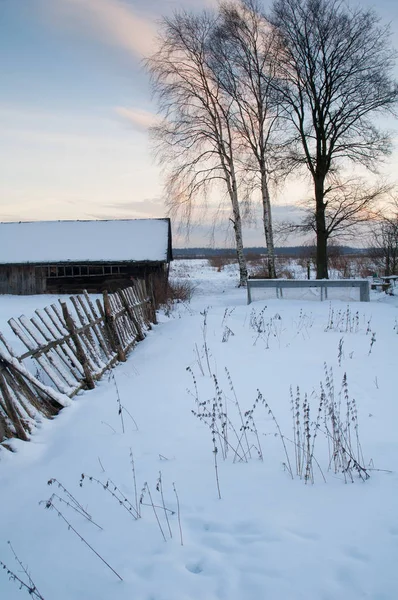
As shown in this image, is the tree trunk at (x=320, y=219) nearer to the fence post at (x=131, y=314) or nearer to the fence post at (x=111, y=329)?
the fence post at (x=131, y=314)

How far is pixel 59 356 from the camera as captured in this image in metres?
5.34

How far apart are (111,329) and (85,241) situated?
1531 centimetres

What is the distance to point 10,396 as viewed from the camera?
153 inches

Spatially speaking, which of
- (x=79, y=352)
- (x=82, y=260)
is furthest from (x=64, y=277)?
(x=79, y=352)

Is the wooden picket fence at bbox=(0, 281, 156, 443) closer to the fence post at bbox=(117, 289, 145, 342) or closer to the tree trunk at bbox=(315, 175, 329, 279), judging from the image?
the fence post at bbox=(117, 289, 145, 342)

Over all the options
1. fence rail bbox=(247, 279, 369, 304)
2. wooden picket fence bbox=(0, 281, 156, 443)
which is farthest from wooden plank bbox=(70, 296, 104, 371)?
fence rail bbox=(247, 279, 369, 304)

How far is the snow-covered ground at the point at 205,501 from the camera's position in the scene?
6.97 ft

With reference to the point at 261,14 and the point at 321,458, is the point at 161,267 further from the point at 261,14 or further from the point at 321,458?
the point at 321,458

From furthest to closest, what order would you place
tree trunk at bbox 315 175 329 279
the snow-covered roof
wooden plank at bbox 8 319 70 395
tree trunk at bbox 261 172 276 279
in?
the snow-covered roof
tree trunk at bbox 261 172 276 279
tree trunk at bbox 315 175 329 279
wooden plank at bbox 8 319 70 395

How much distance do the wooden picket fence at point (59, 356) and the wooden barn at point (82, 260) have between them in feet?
35.8

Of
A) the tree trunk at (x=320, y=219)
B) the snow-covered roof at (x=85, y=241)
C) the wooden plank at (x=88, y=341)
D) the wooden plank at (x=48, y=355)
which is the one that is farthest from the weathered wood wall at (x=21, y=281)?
the wooden plank at (x=48, y=355)

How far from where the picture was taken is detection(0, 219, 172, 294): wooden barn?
65.3ft

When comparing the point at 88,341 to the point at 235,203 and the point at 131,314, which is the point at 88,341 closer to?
the point at 131,314

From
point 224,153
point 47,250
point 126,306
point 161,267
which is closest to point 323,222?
point 224,153
